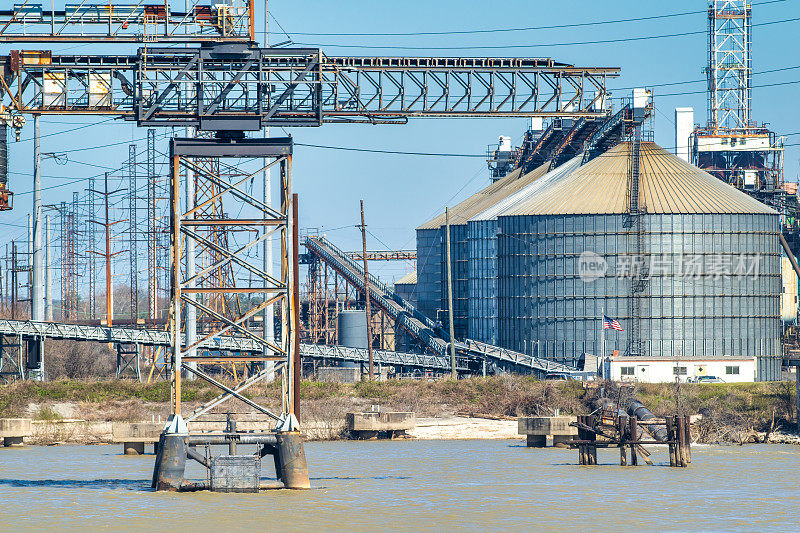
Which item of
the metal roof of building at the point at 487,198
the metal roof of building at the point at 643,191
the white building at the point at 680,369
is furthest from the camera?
the metal roof of building at the point at 487,198

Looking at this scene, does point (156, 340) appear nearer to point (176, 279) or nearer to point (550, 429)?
point (550, 429)

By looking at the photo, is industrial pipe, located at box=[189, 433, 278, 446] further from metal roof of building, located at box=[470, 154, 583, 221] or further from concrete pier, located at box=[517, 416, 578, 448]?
metal roof of building, located at box=[470, 154, 583, 221]

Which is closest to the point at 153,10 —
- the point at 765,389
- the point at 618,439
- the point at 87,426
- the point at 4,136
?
the point at 4,136

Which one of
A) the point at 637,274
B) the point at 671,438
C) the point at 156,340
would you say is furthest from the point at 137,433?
the point at 637,274

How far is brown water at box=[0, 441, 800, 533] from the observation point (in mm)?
32469

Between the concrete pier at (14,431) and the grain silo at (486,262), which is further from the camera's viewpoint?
the grain silo at (486,262)

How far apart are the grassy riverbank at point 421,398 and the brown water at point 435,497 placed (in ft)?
52.5

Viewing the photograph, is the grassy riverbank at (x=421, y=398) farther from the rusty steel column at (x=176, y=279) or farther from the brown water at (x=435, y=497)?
the rusty steel column at (x=176, y=279)

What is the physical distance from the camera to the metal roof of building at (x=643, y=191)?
97312 millimetres

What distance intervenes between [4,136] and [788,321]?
→ 103m

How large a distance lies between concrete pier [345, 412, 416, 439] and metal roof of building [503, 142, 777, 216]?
3953 cm

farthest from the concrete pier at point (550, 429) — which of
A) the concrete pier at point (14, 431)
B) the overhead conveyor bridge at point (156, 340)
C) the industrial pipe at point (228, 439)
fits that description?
the concrete pier at point (14, 431)

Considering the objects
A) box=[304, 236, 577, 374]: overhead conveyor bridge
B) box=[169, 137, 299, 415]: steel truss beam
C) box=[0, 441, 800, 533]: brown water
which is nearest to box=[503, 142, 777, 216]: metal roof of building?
box=[304, 236, 577, 374]: overhead conveyor bridge

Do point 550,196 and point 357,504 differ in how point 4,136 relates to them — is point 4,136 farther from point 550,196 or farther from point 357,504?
point 550,196
